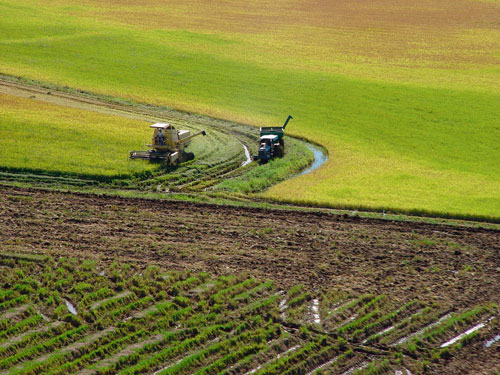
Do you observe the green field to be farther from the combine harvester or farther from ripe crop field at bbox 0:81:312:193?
the combine harvester

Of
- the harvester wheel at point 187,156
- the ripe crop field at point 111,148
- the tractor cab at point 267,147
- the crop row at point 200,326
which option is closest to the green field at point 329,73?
the ripe crop field at point 111,148

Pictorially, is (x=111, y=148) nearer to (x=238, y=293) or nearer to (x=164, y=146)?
(x=164, y=146)

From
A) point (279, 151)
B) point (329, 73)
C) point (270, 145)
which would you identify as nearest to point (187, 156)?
point (270, 145)

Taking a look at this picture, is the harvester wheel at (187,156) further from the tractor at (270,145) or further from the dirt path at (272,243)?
the dirt path at (272,243)

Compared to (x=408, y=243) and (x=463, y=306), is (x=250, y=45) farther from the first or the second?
(x=463, y=306)

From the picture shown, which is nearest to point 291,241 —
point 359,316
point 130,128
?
point 359,316
